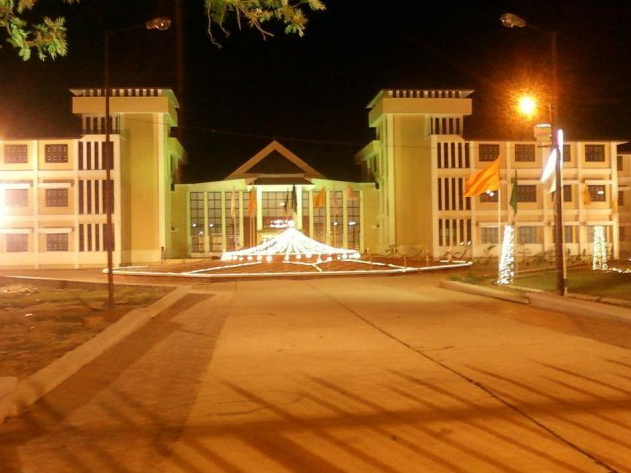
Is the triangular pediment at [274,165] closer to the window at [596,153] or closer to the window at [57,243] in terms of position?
the window at [57,243]

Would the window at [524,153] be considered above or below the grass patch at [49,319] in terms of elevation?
above

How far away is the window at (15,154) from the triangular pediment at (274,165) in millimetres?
13786

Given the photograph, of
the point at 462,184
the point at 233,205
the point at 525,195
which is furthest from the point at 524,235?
the point at 233,205

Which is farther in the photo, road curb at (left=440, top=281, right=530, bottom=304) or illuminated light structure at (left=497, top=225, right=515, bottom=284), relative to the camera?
illuminated light structure at (left=497, top=225, right=515, bottom=284)

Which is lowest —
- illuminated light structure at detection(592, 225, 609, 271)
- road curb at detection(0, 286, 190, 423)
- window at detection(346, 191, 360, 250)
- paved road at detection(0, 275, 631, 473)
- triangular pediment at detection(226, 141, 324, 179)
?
paved road at detection(0, 275, 631, 473)

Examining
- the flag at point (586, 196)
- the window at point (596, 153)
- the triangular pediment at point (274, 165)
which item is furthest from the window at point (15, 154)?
the window at point (596, 153)

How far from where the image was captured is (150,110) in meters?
54.1

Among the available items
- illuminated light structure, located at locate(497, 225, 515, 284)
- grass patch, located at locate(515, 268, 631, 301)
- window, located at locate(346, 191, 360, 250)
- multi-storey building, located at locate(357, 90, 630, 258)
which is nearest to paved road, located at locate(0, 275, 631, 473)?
grass patch, located at locate(515, 268, 631, 301)

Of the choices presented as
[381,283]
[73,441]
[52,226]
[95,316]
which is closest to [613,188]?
[381,283]

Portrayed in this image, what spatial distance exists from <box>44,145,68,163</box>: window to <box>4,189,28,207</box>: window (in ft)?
8.72

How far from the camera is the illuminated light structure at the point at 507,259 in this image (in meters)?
33.3

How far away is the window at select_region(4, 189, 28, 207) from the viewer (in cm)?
5384

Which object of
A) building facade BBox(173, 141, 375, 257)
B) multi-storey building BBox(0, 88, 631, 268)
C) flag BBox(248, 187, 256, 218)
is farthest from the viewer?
building facade BBox(173, 141, 375, 257)

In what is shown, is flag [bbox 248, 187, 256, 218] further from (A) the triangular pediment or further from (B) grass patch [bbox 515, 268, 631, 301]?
(B) grass patch [bbox 515, 268, 631, 301]
